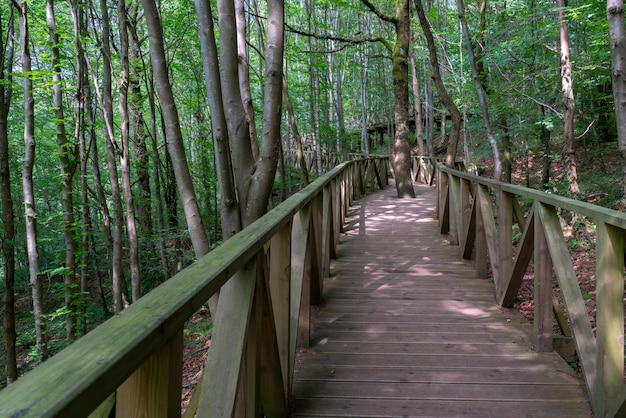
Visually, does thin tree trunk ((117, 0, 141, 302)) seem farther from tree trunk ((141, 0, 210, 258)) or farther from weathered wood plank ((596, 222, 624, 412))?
weathered wood plank ((596, 222, 624, 412))

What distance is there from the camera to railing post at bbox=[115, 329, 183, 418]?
105 cm

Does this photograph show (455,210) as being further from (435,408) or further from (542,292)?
(435,408)

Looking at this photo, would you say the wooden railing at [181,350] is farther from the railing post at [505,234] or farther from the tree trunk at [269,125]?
the railing post at [505,234]

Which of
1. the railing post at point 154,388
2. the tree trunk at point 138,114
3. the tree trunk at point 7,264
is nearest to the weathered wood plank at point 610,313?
the railing post at point 154,388

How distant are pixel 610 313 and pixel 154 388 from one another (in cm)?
214

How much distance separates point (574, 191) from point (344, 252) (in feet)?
17.5

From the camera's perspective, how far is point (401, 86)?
488 inches

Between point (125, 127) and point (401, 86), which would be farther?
point (401, 86)

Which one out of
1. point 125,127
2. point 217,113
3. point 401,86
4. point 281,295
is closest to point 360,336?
point 281,295

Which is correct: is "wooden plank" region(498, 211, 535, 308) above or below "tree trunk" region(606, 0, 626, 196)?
below

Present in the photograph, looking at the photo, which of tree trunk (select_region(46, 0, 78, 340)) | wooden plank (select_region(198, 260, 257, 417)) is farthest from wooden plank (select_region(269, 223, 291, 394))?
tree trunk (select_region(46, 0, 78, 340))

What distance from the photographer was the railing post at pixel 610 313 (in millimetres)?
2191

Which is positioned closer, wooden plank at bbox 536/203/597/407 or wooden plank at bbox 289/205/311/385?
wooden plank at bbox 536/203/597/407

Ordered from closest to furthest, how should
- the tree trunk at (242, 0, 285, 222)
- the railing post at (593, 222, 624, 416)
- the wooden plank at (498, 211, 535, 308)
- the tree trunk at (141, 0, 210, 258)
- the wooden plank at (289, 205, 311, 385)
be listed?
the railing post at (593, 222, 624, 416), the wooden plank at (289, 205, 311, 385), the wooden plank at (498, 211, 535, 308), the tree trunk at (141, 0, 210, 258), the tree trunk at (242, 0, 285, 222)
